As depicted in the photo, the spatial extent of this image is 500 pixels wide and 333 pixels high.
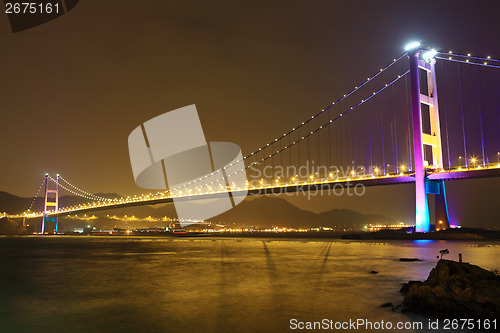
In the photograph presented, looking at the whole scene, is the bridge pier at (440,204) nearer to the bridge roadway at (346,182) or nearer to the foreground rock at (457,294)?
the bridge roadway at (346,182)

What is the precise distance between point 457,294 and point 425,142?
32485 millimetres

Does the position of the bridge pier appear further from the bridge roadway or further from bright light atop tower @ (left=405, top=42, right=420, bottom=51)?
bright light atop tower @ (left=405, top=42, right=420, bottom=51)

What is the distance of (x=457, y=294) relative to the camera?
6887 millimetres

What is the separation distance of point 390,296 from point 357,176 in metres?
33.4

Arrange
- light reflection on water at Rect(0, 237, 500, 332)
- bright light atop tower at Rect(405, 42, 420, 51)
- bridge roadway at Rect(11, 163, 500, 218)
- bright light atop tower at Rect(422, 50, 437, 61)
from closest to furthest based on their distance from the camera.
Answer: light reflection on water at Rect(0, 237, 500, 332)
bridge roadway at Rect(11, 163, 500, 218)
bright light atop tower at Rect(405, 42, 420, 51)
bright light atop tower at Rect(422, 50, 437, 61)

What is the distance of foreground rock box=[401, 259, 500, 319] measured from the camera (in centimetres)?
656

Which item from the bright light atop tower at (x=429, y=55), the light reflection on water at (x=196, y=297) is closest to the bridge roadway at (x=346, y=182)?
the bright light atop tower at (x=429, y=55)

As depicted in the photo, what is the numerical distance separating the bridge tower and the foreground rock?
29.1 m

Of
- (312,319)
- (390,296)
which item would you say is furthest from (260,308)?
(390,296)

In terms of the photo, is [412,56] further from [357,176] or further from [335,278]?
[335,278]

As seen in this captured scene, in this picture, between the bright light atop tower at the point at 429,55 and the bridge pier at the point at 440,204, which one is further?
the bright light atop tower at the point at 429,55

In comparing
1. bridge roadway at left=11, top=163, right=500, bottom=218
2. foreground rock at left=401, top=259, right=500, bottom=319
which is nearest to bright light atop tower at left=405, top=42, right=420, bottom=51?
bridge roadway at left=11, top=163, right=500, bottom=218

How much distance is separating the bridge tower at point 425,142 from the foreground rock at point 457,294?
2912 centimetres

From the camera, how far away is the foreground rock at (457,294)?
656 centimetres
